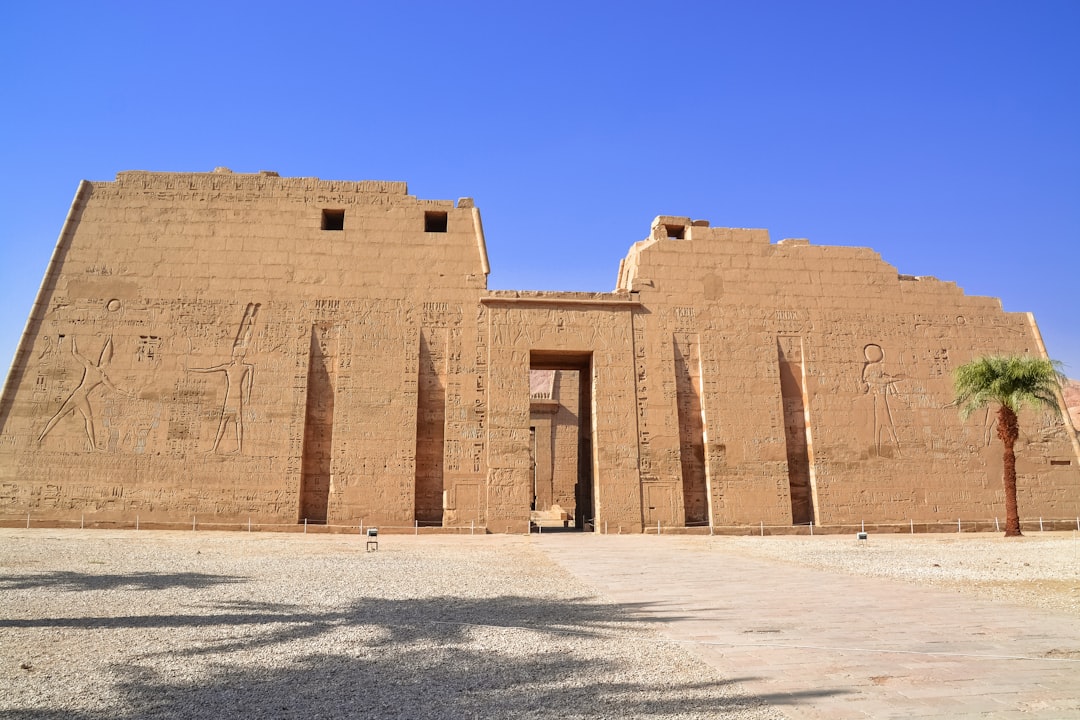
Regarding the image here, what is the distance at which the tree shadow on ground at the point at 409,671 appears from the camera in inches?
121

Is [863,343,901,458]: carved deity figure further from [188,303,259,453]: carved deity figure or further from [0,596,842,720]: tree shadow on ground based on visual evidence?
[188,303,259,453]: carved deity figure

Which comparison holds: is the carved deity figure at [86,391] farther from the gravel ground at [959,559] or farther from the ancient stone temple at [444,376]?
the gravel ground at [959,559]

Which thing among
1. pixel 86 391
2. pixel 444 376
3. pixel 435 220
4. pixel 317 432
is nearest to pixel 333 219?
pixel 435 220

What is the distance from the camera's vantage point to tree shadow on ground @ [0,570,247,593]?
629cm

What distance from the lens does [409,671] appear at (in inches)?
146

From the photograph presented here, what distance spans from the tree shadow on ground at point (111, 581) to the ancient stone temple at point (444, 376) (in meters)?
7.75

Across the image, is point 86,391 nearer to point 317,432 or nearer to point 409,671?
point 317,432

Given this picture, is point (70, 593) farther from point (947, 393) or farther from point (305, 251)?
point (947, 393)

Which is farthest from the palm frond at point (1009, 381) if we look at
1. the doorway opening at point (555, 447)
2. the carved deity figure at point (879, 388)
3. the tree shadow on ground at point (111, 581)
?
the tree shadow on ground at point (111, 581)

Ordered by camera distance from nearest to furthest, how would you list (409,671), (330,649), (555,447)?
1. (409,671)
2. (330,649)
3. (555,447)

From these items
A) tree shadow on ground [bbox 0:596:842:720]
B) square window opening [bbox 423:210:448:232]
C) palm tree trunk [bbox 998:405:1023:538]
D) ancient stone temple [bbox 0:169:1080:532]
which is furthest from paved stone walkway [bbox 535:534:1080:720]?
square window opening [bbox 423:210:448:232]

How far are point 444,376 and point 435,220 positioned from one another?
14.3 feet

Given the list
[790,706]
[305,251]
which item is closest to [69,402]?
[305,251]

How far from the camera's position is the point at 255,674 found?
3578 mm
